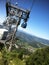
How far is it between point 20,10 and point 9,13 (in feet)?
6.75

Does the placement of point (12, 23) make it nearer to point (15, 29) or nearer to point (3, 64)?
point (15, 29)

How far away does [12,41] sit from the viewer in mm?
18500

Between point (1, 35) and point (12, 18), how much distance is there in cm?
340

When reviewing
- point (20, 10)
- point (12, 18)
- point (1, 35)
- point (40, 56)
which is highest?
point (20, 10)

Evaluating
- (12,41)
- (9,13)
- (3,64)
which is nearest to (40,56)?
(12,41)

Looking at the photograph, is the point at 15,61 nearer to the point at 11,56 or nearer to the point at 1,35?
the point at 11,56

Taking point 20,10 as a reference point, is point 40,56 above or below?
below

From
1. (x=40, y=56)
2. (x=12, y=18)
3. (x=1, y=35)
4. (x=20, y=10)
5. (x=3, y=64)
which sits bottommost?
(x=40, y=56)

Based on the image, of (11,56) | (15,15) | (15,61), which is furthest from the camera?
(15,15)

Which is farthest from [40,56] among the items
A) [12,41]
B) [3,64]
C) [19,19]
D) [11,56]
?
[3,64]

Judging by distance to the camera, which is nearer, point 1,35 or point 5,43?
point 5,43

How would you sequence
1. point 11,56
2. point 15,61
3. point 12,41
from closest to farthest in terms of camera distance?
point 15,61
point 11,56
point 12,41

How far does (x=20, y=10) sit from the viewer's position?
19.6 m

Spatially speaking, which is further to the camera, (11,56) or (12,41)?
(12,41)
